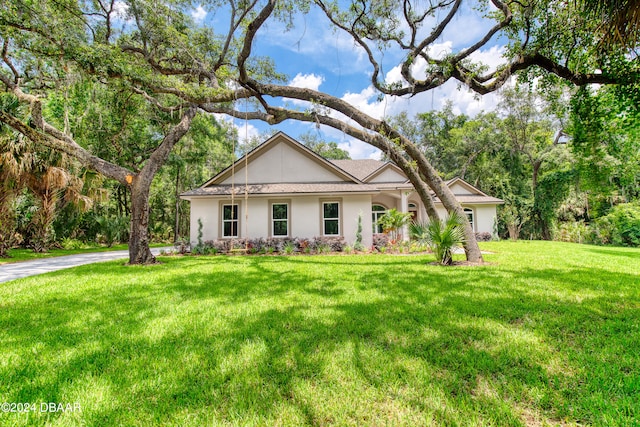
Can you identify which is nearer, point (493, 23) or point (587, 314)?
point (587, 314)

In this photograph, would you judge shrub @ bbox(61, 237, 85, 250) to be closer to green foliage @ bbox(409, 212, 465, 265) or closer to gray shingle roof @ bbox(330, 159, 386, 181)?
Result: gray shingle roof @ bbox(330, 159, 386, 181)

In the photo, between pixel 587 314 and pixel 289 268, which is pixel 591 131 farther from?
pixel 289 268

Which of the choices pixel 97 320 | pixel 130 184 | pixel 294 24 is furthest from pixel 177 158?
pixel 97 320

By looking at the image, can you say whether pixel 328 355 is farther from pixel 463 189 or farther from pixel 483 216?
pixel 463 189

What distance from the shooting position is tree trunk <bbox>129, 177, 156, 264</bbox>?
976 cm

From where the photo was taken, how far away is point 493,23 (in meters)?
8.20

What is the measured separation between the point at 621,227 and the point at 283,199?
69.8ft


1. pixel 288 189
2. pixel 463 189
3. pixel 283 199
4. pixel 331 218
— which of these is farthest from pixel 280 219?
pixel 463 189

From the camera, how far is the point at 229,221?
14.6 m

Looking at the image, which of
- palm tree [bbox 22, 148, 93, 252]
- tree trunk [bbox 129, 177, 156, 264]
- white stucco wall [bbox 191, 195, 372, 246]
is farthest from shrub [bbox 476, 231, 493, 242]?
palm tree [bbox 22, 148, 93, 252]

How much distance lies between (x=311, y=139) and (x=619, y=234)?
33.9 m

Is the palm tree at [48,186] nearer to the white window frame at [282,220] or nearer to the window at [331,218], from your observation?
the white window frame at [282,220]

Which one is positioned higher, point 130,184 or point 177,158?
point 177,158

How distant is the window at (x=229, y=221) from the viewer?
14492 millimetres
